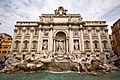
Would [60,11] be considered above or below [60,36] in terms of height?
above

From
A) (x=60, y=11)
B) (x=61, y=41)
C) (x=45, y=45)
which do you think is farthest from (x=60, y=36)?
(x=60, y=11)

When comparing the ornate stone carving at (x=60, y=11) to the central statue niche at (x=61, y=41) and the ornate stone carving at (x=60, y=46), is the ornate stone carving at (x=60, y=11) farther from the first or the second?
the ornate stone carving at (x=60, y=46)

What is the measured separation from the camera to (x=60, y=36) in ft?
66.4

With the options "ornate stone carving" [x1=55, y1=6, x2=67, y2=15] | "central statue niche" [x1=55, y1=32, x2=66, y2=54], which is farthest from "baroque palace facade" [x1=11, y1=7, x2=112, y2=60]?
"ornate stone carving" [x1=55, y1=6, x2=67, y2=15]

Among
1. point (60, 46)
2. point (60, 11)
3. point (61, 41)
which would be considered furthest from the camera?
point (60, 11)

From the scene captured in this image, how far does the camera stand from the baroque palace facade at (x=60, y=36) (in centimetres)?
1783

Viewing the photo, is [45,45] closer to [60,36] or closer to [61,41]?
[61,41]

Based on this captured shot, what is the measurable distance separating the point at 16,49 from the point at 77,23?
750 inches

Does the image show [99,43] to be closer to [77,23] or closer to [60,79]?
[77,23]

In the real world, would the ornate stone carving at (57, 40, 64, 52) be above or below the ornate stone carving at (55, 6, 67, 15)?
below

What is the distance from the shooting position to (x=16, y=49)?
18078 millimetres

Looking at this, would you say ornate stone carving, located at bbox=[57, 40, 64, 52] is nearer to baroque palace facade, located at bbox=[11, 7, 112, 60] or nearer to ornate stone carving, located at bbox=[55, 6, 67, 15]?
baroque palace facade, located at bbox=[11, 7, 112, 60]

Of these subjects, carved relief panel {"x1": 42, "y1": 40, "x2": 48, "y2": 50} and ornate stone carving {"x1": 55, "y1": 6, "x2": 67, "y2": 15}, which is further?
ornate stone carving {"x1": 55, "y1": 6, "x2": 67, "y2": 15}

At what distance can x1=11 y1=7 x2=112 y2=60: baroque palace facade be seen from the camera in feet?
58.5
